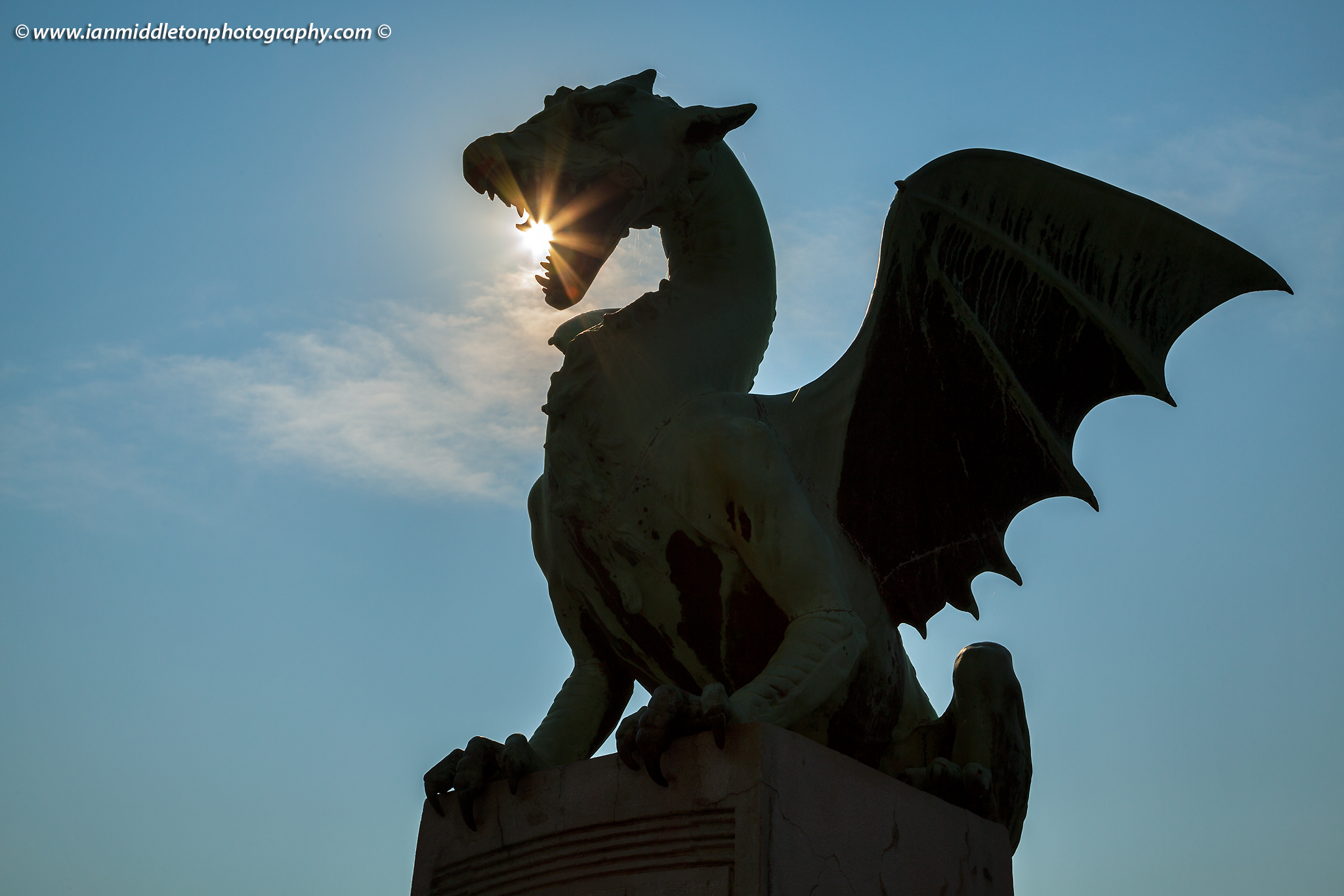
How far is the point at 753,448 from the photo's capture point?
11.3 feet

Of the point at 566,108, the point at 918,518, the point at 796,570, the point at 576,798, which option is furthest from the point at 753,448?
the point at 566,108

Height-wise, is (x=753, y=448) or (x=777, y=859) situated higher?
(x=753, y=448)

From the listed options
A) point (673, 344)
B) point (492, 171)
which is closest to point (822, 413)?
point (673, 344)

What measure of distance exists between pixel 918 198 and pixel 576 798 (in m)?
2.29

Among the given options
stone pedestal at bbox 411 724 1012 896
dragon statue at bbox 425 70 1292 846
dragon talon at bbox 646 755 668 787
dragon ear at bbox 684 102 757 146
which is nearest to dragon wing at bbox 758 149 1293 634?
dragon statue at bbox 425 70 1292 846

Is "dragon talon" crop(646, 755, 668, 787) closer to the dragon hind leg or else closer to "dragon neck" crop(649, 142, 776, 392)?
the dragon hind leg

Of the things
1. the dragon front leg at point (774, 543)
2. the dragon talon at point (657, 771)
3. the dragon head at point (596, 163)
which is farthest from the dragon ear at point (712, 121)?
the dragon talon at point (657, 771)

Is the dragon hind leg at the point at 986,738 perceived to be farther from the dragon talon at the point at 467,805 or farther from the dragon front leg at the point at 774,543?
the dragon talon at the point at 467,805

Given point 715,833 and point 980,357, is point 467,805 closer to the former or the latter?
point 715,833

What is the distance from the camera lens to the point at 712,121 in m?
3.96

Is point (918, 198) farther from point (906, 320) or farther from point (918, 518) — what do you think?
point (918, 518)

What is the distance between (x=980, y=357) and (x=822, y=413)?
0.61 meters

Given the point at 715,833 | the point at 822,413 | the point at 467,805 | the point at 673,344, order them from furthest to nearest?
1. the point at 822,413
2. the point at 673,344
3. the point at 467,805
4. the point at 715,833

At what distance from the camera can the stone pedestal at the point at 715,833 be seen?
265cm
